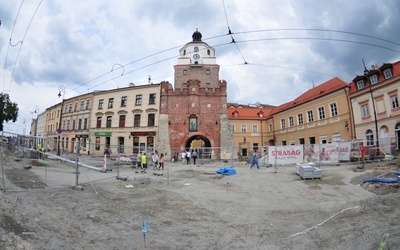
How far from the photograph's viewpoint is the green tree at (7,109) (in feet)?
138

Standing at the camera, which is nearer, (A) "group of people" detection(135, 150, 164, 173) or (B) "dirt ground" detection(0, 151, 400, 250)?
(B) "dirt ground" detection(0, 151, 400, 250)

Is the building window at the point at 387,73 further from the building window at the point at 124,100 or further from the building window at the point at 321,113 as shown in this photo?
the building window at the point at 124,100

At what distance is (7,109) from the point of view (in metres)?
43.3

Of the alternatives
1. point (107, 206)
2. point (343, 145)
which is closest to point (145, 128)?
point (343, 145)

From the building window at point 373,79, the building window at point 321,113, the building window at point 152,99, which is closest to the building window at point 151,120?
the building window at point 152,99

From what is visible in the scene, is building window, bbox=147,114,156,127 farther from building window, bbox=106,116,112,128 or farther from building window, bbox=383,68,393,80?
building window, bbox=383,68,393,80

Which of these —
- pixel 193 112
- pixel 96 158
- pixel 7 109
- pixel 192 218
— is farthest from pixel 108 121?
pixel 192 218

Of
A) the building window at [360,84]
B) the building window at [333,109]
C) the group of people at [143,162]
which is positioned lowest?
the group of people at [143,162]

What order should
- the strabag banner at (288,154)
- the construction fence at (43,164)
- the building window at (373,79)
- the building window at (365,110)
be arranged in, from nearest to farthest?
the construction fence at (43,164) → the strabag banner at (288,154) → the building window at (373,79) → the building window at (365,110)

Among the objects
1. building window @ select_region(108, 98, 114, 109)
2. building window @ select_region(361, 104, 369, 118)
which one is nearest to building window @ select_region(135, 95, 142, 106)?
building window @ select_region(108, 98, 114, 109)

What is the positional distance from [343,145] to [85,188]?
18.9 meters

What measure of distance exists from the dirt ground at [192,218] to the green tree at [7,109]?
137 feet

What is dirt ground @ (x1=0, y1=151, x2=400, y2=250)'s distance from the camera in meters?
4.70

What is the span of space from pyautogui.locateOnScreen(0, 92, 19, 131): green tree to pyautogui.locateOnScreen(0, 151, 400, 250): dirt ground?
41.9 meters
